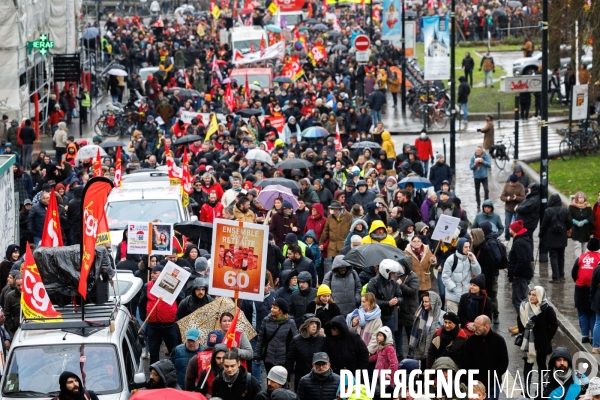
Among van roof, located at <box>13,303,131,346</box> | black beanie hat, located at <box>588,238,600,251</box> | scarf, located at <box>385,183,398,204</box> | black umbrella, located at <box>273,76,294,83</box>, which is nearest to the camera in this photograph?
van roof, located at <box>13,303,131,346</box>

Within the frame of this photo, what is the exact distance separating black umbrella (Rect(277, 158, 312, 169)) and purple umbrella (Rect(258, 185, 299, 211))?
3.10 metres

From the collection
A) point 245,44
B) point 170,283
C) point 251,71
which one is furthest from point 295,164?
point 245,44

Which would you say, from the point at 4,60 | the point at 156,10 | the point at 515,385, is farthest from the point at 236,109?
the point at 156,10

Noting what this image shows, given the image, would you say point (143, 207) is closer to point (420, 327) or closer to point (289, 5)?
point (420, 327)

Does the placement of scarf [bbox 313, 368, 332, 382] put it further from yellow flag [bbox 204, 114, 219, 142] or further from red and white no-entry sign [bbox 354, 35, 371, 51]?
red and white no-entry sign [bbox 354, 35, 371, 51]

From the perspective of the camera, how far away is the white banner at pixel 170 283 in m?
14.4

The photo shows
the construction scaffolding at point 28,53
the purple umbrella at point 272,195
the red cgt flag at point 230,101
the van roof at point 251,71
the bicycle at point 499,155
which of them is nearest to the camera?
the purple umbrella at point 272,195

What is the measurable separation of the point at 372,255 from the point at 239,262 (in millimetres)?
2854

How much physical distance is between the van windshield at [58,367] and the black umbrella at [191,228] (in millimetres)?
6300

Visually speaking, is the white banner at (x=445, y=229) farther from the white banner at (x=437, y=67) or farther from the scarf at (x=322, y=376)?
the white banner at (x=437, y=67)

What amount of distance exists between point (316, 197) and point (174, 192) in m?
2.77

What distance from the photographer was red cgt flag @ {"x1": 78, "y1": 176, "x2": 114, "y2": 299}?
12594 millimetres

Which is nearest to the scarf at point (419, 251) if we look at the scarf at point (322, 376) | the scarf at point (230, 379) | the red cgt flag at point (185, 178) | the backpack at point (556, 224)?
the backpack at point (556, 224)

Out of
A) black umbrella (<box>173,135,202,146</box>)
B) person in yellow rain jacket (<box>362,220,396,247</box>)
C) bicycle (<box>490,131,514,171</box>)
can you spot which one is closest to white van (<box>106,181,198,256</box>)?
person in yellow rain jacket (<box>362,220,396,247</box>)
